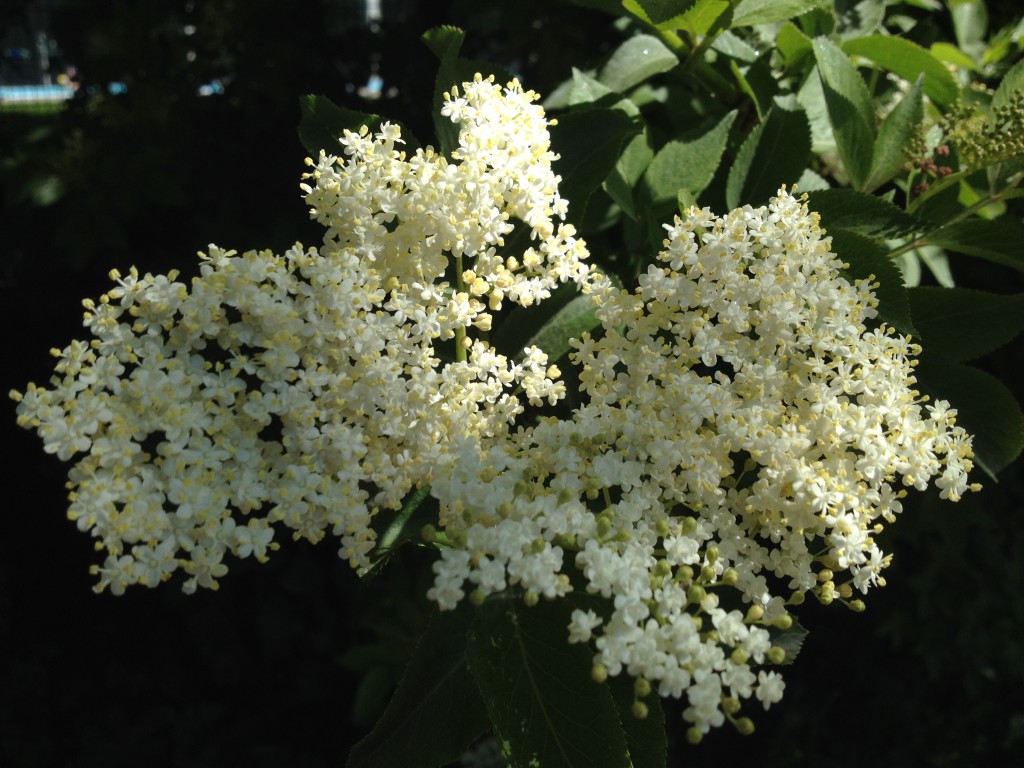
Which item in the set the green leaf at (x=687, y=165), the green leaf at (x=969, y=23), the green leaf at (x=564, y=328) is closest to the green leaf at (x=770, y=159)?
the green leaf at (x=687, y=165)

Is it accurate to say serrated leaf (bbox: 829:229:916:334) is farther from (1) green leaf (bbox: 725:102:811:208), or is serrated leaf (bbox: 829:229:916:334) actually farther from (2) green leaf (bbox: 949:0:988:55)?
(2) green leaf (bbox: 949:0:988:55)

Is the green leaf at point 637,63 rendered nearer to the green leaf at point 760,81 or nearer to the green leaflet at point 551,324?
the green leaf at point 760,81

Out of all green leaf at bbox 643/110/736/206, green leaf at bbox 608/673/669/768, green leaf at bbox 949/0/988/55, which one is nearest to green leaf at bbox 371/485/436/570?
green leaf at bbox 608/673/669/768

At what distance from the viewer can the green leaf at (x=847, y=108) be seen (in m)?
1.27

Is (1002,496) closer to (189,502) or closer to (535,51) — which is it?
(535,51)

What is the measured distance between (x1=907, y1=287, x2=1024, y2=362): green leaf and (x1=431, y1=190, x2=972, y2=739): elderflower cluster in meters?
0.32

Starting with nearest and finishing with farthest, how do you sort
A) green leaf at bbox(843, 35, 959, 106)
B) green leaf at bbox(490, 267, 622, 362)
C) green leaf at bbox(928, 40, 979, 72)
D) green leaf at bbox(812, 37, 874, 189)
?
green leaf at bbox(490, 267, 622, 362) → green leaf at bbox(812, 37, 874, 189) → green leaf at bbox(843, 35, 959, 106) → green leaf at bbox(928, 40, 979, 72)

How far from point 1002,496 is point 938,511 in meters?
0.64

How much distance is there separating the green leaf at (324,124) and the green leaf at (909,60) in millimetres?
774

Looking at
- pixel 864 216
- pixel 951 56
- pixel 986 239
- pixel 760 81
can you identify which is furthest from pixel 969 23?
pixel 864 216

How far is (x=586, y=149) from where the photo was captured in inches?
48.0

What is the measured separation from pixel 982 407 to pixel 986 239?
23 cm

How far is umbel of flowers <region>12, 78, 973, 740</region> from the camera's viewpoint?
802mm

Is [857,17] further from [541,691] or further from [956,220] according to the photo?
[541,691]
